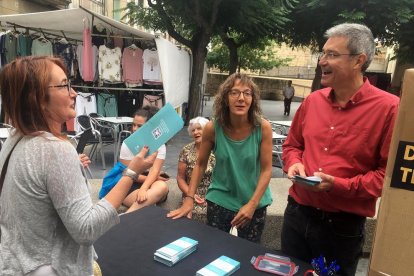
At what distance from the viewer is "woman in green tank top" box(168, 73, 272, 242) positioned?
210 cm

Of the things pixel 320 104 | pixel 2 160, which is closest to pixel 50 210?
pixel 2 160

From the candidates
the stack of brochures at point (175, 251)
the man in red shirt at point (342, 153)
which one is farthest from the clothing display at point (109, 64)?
the stack of brochures at point (175, 251)

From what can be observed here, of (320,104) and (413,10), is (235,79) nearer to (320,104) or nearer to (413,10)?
(320,104)

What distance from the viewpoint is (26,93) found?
3.49ft

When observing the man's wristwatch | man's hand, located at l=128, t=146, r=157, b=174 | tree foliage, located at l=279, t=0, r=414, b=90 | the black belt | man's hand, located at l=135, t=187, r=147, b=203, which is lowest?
man's hand, located at l=135, t=187, r=147, b=203

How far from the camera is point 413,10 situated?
1062 centimetres

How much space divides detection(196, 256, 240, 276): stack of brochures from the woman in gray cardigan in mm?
521

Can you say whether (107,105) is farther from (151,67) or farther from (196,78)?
(196,78)

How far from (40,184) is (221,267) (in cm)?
83

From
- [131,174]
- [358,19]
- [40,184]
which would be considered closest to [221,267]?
[131,174]

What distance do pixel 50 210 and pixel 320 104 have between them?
139 cm

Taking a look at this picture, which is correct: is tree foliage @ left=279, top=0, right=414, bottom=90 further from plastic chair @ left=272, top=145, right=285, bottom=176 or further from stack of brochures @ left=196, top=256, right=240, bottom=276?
stack of brochures @ left=196, top=256, right=240, bottom=276

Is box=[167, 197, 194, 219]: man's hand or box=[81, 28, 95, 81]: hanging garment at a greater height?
box=[81, 28, 95, 81]: hanging garment

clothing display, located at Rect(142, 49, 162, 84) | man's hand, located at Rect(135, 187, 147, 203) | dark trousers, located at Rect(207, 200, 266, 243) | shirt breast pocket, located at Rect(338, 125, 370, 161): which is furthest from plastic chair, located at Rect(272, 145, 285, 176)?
shirt breast pocket, located at Rect(338, 125, 370, 161)
